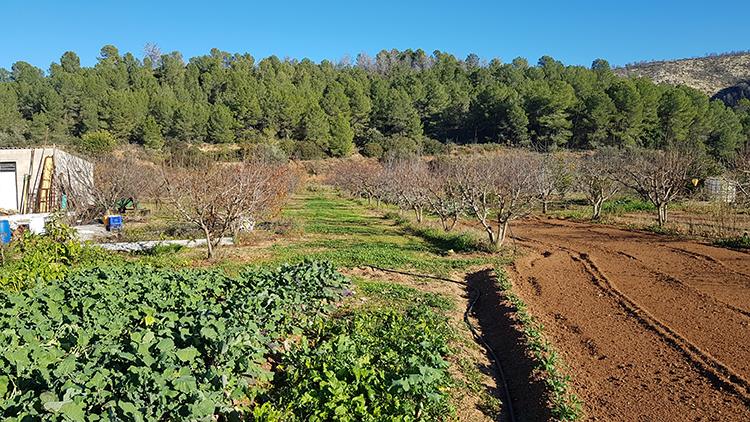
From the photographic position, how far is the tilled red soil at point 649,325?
545cm

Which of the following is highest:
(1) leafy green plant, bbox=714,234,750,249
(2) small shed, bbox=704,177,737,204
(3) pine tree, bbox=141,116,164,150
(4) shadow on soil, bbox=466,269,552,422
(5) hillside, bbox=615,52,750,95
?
(5) hillside, bbox=615,52,750,95

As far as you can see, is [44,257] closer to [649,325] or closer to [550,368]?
→ [550,368]

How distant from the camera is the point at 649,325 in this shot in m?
7.70

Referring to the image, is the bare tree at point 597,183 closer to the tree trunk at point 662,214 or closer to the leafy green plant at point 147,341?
the tree trunk at point 662,214

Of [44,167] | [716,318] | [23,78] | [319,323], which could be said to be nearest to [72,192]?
[44,167]

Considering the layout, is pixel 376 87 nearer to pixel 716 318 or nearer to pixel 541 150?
pixel 541 150

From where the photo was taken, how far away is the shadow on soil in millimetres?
5492

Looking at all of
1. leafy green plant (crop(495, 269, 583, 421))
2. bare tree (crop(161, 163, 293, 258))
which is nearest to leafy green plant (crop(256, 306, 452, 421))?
leafy green plant (crop(495, 269, 583, 421))

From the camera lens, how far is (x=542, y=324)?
8.05m

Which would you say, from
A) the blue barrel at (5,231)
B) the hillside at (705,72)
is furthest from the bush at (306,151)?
the hillside at (705,72)

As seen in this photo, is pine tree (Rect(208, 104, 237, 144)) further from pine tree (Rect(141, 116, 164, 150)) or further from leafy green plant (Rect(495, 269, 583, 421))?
leafy green plant (Rect(495, 269, 583, 421))

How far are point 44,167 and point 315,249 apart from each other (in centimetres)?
1486

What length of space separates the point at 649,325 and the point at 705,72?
354ft

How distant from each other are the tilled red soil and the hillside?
86.5 m
